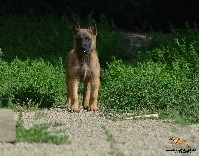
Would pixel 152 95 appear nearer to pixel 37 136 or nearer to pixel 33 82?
pixel 33 82

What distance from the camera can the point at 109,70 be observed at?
12062 millimetres

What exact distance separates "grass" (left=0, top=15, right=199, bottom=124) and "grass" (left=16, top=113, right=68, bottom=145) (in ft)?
5.19

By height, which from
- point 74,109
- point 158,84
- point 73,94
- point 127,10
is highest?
point 127,10

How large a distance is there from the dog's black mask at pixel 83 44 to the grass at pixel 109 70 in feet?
2.04

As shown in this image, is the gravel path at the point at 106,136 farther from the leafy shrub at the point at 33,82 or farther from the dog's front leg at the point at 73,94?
the leafy shrub at the point at 33,82

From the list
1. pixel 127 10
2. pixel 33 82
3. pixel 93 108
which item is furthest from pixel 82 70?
pixel 127 10

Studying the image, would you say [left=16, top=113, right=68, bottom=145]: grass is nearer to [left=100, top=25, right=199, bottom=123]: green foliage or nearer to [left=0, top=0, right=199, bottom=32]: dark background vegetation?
[left=100, top=25, right=199, bottom=123]: green foliage

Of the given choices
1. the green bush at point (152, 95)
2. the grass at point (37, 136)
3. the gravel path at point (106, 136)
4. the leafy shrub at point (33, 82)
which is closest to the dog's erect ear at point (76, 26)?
the green bush at point (152, 95)

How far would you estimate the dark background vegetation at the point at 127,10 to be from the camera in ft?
56.2

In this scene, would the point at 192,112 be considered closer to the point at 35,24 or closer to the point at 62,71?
the point at 62,71

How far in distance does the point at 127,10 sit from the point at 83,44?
7.18 meters

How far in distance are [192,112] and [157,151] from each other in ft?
5.89

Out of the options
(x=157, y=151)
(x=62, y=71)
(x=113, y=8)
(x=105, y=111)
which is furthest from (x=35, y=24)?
(x=157, y=151)

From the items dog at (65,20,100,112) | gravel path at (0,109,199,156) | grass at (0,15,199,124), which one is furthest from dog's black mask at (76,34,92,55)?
gravel path at (0,109,199,156)
